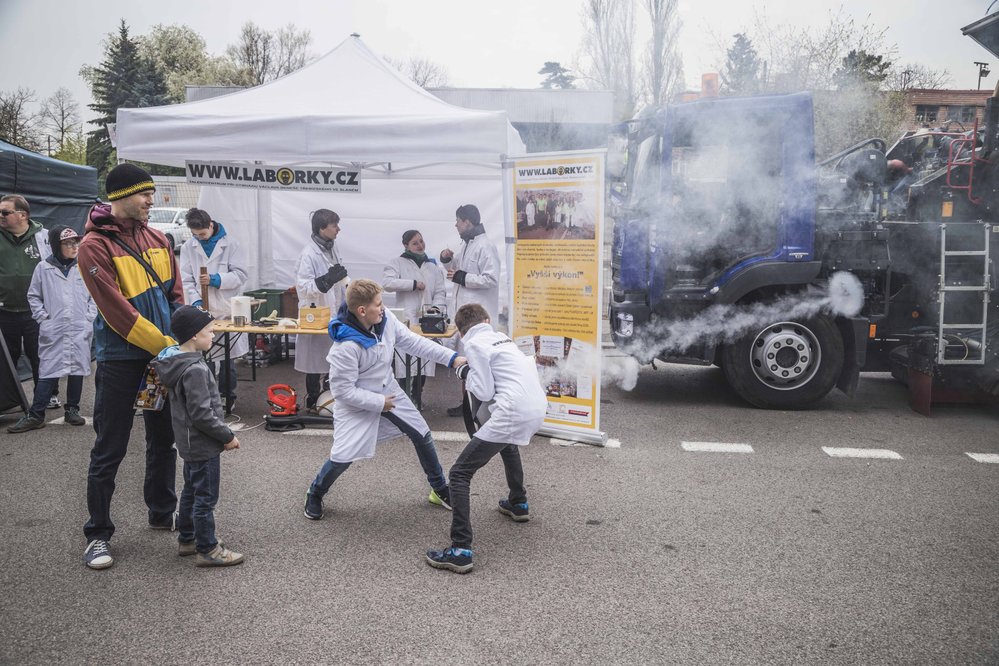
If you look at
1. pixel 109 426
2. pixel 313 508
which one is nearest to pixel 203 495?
pixel 109 426

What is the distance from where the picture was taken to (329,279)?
7090mm

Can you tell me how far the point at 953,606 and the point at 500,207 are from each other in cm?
719

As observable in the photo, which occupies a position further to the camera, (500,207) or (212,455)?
(500,207)

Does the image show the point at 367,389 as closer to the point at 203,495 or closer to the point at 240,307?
the point at 203,495

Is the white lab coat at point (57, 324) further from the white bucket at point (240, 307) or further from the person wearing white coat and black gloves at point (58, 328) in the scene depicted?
the white bucket at point (240, 307)

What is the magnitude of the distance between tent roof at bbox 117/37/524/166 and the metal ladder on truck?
430cm

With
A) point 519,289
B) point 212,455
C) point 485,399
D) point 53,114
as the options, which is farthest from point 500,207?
point 53,114

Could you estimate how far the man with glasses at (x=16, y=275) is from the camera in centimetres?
672

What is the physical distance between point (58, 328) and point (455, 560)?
4829 mm

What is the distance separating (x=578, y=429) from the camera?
6270 mm

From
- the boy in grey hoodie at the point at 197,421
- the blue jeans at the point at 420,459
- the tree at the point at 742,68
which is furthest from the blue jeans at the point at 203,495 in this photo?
the tree at the point at 742,68

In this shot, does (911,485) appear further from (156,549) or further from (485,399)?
(156,549)

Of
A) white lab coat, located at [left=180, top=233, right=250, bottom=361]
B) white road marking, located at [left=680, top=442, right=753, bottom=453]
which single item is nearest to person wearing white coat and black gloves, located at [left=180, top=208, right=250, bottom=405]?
white lab coat, located at [left=180, top=233, right=250, bottom=361]

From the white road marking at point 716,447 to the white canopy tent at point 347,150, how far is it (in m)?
2.79
